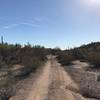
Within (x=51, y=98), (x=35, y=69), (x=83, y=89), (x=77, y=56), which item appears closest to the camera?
(x=51, y=98)

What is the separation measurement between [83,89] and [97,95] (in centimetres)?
197

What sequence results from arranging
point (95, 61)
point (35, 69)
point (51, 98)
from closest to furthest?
point (51, 98) < point (35, 69) < point (95, 61)

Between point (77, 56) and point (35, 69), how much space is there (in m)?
46.6

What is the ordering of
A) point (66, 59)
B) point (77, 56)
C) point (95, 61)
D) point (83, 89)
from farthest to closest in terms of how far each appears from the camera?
point (77, 56), point (66, 59), point (95, 61), point (83, 89)

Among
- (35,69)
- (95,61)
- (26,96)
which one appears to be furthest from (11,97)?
(95,61)

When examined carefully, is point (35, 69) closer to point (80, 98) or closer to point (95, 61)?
point (95, 61)

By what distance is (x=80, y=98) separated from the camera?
689 inches

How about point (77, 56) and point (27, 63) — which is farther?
point (77, 56)

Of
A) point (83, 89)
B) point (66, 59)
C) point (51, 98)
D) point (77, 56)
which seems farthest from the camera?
point (77, 56)

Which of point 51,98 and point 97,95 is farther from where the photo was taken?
point 97,95

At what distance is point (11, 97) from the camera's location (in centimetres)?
1783

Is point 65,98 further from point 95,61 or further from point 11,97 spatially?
point 95,61

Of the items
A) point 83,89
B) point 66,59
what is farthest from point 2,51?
point 83,89

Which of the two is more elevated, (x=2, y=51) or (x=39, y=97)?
(x=2, y=51)
